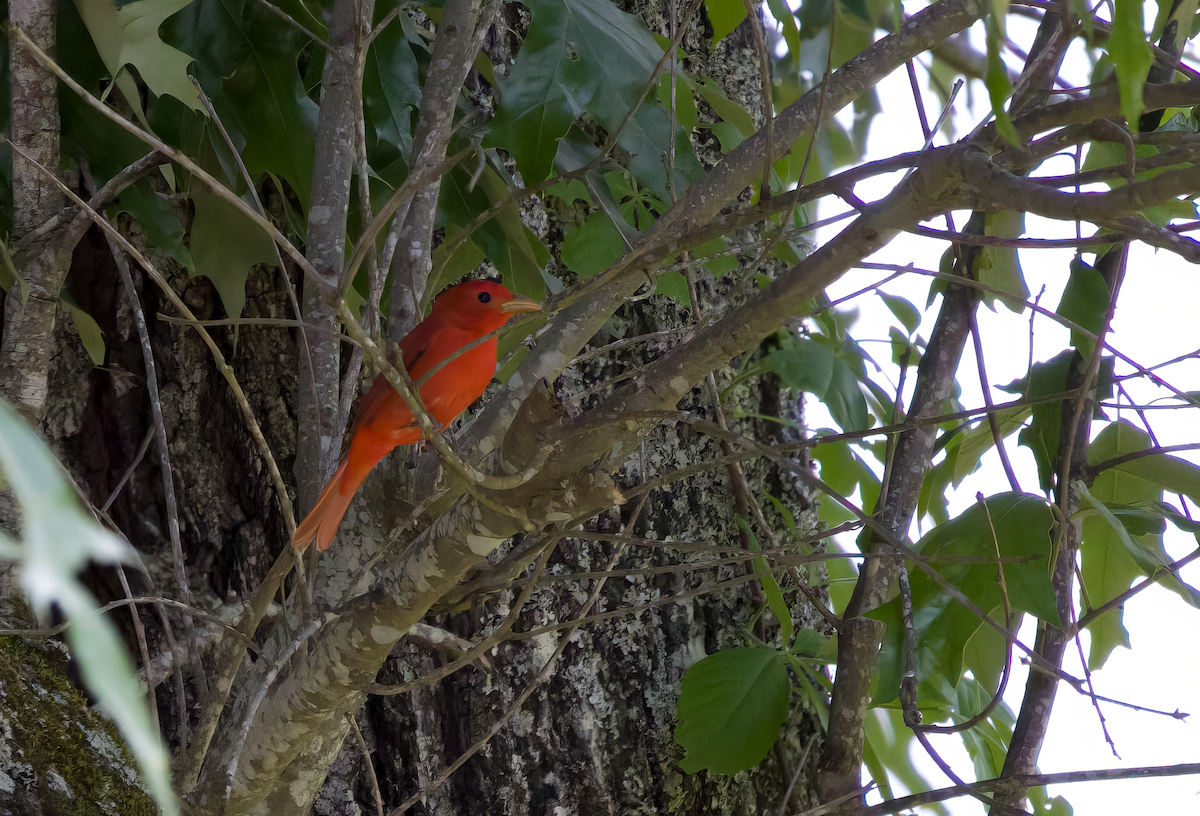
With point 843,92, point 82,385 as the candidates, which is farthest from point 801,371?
point 82,385

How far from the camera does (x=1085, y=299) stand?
162 cm

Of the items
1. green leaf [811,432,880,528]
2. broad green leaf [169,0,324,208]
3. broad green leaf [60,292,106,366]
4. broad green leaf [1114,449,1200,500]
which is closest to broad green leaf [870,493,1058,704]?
broad green leaf [1114,449,1200,500]

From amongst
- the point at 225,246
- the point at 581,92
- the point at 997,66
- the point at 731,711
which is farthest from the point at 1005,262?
the point at 225,246

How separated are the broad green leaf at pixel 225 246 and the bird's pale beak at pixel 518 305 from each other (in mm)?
445

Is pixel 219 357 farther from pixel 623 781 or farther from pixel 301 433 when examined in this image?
pixel 623 781

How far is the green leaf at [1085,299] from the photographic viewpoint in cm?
161

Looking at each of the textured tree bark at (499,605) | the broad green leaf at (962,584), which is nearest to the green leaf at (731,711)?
the textured tree bark at (499,605)

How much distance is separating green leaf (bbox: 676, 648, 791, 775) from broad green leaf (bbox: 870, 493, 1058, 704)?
27 cm

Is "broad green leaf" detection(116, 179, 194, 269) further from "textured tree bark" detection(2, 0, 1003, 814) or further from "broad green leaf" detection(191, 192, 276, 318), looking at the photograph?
"textured tree bark" detection(2, 0, 1003, 814)

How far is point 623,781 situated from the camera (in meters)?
2.01

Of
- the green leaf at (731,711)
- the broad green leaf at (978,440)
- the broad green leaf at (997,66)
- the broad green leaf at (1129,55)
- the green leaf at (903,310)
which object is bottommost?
the green leaf at (731,711)

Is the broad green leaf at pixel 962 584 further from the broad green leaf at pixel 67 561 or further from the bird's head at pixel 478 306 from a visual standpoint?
the broad green leaf at pixel 67 561

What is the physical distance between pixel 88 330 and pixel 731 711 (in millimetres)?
1391

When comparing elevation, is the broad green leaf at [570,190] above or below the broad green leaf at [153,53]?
above
